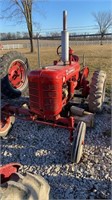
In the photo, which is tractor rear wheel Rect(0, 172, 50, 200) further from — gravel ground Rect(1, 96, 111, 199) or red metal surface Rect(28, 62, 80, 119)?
red metal surface Rect(28, 62, 80, 119)

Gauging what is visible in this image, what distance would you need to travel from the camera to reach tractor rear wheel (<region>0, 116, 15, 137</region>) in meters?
4.18

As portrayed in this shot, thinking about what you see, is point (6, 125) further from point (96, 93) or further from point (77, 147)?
point (96, 93)

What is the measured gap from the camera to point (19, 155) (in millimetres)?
3693

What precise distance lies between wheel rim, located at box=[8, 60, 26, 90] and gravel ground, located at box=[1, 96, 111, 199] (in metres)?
1.09

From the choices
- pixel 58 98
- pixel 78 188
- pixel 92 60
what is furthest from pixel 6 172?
pixel 92 60

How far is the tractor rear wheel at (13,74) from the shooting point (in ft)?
16.5

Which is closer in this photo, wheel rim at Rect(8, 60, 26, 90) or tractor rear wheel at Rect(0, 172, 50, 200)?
tractor rear wheel at Rect(0, 172, 50, 200)

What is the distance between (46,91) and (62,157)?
985mm

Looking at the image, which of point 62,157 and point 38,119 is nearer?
point 62,157

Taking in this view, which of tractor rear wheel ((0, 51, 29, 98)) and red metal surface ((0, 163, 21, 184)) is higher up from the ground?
tractor rear wheel ((0, 51, 29, 98))

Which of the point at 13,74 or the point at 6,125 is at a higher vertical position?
the point at 13,74

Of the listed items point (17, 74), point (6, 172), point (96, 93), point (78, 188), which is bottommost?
point (78, 188)

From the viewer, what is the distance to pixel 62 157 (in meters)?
Result: 3.56

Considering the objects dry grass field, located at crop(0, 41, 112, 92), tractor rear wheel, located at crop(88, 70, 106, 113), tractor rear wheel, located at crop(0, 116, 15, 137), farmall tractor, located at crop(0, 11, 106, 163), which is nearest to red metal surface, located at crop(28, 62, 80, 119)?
farmall tractor, located at crop(0, 11, 106, 163)
